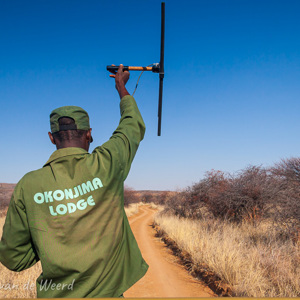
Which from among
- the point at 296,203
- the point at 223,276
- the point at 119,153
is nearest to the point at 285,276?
the point at 223,276

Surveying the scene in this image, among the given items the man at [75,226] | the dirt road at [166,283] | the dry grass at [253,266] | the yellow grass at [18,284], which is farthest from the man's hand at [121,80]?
the dirt road at [166,283]

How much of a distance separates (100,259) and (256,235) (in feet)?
33.1

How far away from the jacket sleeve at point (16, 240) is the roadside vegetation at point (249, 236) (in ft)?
15.2

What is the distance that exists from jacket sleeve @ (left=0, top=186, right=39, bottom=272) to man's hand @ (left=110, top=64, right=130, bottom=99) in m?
0.96

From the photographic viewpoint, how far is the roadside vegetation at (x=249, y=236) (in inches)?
222

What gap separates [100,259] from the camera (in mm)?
1522

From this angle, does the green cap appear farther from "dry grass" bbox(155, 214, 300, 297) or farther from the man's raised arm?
"dry grass" bbox(155, 214, 300, 297)

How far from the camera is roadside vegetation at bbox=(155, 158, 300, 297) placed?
5.64 meters

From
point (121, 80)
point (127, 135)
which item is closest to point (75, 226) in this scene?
point (127, 135)

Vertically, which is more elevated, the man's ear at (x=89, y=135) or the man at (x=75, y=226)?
the man's ear at (x=89, y=135)

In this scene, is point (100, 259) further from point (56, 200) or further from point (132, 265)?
point (56, 200)

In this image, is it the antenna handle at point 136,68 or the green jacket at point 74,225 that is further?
the antenna handle at point 136,68

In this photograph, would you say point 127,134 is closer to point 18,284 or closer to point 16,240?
point 16,240

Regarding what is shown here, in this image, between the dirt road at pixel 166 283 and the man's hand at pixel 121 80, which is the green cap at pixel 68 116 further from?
the dirt road at pixel 166 283
